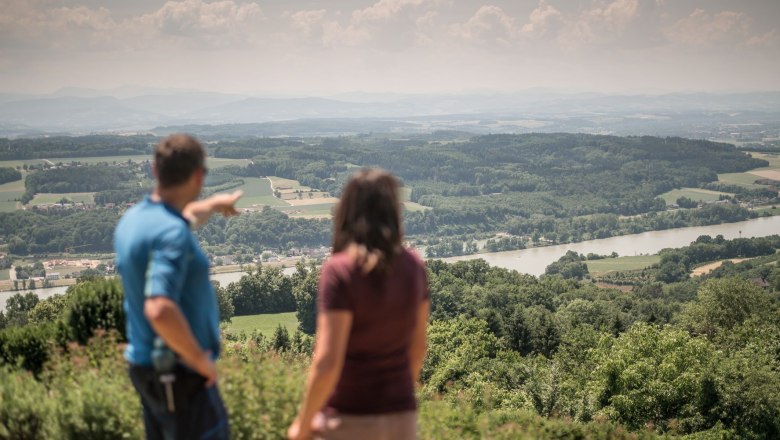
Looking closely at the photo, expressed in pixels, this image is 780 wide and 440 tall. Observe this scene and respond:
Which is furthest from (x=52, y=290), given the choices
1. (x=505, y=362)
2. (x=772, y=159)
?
(x=772, y=159)

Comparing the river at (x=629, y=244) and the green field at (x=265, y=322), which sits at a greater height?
the green field at (x=265, y=322)

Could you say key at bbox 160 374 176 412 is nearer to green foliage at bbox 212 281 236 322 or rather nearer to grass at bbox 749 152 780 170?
green foliage at bbox 212 281 236 322

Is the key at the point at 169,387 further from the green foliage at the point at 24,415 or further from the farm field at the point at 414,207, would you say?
the farm field at the point at 414,207

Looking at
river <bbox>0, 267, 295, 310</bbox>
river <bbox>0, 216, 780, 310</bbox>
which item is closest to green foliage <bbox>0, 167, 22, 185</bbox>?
river <bbox>0, 267, 295, 310</bbox>

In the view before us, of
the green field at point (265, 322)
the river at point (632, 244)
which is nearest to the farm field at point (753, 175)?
the river at point (632, 244)

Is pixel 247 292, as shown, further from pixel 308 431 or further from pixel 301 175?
pixel 301 175

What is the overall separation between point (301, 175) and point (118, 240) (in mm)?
175129

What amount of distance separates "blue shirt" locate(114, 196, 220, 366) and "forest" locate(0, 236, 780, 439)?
140 centimetres

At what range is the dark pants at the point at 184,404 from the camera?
11.4 ft

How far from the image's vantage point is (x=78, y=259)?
110438mm

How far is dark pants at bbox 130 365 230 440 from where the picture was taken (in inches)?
137

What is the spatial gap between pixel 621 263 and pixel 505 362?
7239cm

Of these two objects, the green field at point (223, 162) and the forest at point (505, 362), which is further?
the green field at point (223, 162)

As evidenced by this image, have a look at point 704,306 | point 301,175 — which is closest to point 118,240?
point 704,306
